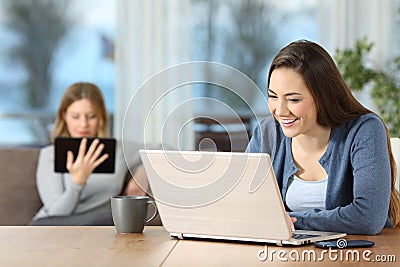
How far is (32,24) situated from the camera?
491 centimetres

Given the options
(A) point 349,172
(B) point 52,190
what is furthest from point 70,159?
(A) point 349,172

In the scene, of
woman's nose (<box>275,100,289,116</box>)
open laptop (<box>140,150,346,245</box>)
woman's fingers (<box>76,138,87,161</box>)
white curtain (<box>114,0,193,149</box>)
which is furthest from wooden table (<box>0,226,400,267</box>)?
white curtain (<box>114,0,193,149</box>)

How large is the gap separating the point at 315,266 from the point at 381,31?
308 cm

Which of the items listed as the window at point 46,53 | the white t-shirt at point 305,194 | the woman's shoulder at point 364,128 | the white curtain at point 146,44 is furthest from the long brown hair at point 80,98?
the woman's shoulder at point 364,128

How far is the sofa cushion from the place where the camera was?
3.58 meters

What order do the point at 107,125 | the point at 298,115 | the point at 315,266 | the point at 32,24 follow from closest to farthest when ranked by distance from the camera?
the point at 315,266, the point at 298,115, the point at 107,125, the point at 32,24

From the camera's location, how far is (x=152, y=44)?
14.9 ft

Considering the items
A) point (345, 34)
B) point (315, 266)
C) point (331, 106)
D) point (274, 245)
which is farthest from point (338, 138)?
point (345, 34)

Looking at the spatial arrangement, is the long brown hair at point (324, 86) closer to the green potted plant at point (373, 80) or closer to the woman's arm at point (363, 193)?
the woman's arm at point (363, 193)

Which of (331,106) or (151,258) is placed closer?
(151,258)

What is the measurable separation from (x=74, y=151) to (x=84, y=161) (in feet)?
0.21

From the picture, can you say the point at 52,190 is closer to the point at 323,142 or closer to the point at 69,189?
the point at 69,189

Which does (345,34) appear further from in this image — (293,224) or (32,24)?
(293,224)

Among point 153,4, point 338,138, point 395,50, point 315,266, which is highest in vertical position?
point 153,4
